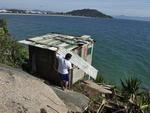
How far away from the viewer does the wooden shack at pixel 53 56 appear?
1477 centimetres

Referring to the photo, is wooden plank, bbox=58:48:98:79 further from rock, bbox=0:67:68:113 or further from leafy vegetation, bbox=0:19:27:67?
leafy vegetation, bbox=0:19:27:67

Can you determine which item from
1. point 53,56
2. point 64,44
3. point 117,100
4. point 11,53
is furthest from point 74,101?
point 11,53

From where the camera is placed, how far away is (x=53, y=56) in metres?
14.7

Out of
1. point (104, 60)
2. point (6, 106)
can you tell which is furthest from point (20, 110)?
point (104, 60)

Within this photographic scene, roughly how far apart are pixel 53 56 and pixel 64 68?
1470mm

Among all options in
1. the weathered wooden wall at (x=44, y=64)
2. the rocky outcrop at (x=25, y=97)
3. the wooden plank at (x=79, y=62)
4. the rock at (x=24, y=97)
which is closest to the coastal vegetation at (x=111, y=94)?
the wooden plank at (x=79, y=62)

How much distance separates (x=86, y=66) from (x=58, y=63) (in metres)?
2.15

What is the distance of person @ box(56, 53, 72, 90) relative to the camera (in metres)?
13.3

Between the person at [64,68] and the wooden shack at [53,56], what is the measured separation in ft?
2.80

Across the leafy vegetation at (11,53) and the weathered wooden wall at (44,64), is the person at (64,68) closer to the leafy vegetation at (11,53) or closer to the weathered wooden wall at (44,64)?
the weathered wooden wall at (44,64)

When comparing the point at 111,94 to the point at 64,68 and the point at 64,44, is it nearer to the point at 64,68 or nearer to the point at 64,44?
the point at 64,68

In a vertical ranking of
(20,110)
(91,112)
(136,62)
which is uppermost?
(20,110)

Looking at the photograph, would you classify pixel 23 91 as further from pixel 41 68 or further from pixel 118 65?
pixel 118 65

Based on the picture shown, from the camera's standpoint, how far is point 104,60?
123 ft
